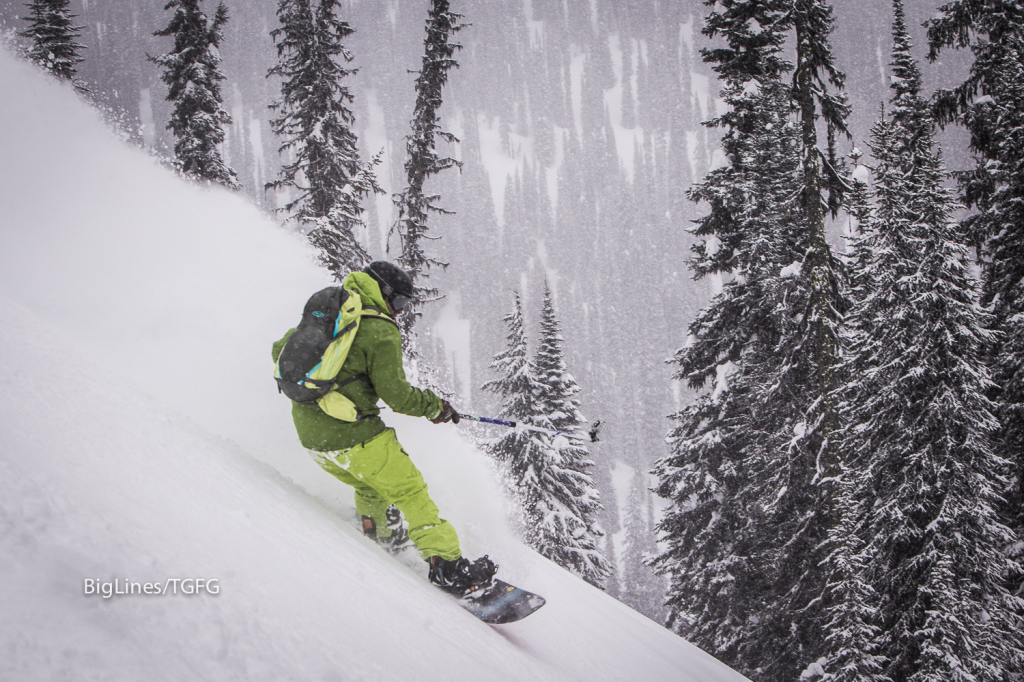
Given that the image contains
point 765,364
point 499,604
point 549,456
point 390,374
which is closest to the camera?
point 390,374

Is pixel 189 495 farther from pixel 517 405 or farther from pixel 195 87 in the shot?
pixel 195 87

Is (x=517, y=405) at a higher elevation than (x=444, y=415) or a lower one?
lower

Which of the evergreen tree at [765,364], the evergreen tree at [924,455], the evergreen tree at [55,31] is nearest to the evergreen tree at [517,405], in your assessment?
the evergreen tree at [765,364]

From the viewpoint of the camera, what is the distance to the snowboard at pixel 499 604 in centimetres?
388

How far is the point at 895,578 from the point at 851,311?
615 cm

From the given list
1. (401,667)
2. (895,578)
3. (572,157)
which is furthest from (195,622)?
(572,157)

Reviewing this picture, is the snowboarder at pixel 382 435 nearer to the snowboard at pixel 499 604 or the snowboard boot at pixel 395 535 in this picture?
the snowboard at pixel 499 604

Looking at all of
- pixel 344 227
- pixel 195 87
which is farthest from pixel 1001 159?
pixel 195 87

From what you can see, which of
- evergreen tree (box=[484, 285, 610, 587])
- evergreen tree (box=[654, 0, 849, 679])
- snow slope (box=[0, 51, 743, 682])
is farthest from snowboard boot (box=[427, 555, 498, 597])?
evergreen tree (box=[484, 285, 610, 587])

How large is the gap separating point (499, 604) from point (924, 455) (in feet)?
37.4

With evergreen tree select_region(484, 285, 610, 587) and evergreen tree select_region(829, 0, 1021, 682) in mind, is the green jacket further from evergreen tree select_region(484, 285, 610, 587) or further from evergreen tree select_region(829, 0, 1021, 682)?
evergreen tree select_region(484, 285, 610, 587)

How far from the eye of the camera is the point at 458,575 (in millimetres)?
3832

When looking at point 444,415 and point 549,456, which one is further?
point 549,456

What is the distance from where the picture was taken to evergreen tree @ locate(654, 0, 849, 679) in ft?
33.1
